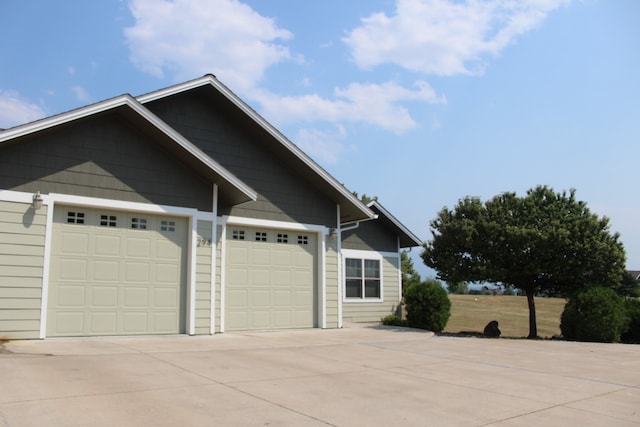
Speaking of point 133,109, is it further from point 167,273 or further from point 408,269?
point 408,269

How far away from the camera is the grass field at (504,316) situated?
23.6 m

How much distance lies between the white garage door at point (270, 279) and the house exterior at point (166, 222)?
0.10 feet

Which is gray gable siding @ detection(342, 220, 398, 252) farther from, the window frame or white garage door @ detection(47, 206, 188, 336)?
white garage door @ detection(47, 206, 188, 336)

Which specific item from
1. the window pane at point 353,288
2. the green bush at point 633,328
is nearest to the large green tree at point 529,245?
the green bush at point 633,328

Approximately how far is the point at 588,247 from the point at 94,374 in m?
14.3

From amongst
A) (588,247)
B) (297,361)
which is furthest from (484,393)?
(588,247)

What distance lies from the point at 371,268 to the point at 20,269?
11911 mm

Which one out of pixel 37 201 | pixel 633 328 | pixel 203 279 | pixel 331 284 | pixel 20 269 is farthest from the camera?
A: pixel 633 328

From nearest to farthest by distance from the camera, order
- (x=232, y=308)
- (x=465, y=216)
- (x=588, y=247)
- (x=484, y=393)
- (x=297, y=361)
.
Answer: (x=484, y=393) < (x=297, y=361) < (x=232, y=308) < (x=588, y=247) < (x=465, y=216)

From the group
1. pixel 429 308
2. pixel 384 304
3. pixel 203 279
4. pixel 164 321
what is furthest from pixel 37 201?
pixel 384 304

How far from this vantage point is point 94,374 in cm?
681

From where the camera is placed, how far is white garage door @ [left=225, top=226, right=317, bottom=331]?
12953 millimetres

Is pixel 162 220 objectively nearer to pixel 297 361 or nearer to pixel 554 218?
pixel 297 361

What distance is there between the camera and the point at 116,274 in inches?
427
